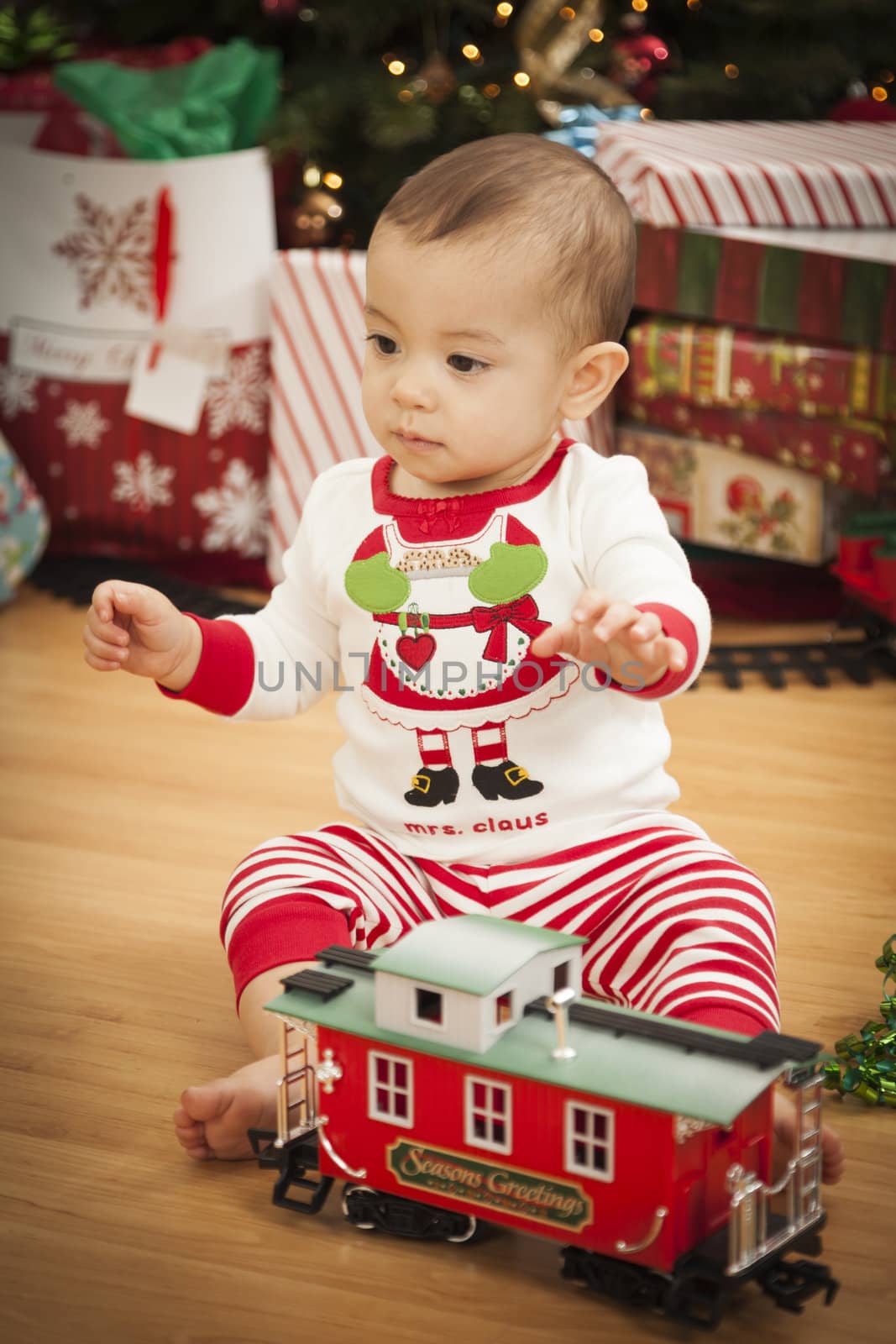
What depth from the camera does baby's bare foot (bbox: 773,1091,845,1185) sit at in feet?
2.31

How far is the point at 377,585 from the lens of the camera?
885 millimetres

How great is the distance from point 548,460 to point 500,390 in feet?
0.30

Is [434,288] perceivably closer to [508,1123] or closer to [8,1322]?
[508,1123]

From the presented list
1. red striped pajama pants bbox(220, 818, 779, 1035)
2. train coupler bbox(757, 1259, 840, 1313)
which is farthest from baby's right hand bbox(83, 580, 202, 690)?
train coupler bbox(757, 1259, 840, 1313)

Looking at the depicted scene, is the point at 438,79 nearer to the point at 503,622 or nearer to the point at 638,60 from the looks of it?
the point at 638,60

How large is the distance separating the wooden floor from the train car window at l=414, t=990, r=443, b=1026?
114mm

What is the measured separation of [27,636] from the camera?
Answer: 64.6 inches

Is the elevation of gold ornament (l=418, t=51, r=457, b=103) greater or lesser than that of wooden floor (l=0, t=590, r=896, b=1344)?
greater

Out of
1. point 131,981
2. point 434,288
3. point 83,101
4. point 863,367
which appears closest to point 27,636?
point 83,101

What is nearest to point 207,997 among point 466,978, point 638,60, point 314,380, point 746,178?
point 466,978

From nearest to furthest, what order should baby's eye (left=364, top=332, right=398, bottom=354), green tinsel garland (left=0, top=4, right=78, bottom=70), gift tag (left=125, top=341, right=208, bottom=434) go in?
baby's eye (left=364, top=332, right=398, bottom=354)
gift tag (left=125, top=341, right=208, bottom=434)
green tinsel garland (left=0, top=4, right=78, bottom=70)

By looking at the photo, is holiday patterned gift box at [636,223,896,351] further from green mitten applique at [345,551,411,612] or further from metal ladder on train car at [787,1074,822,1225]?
metal ladder on train car at [787,1074,822,1225]

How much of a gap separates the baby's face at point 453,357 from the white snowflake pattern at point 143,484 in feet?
3.07

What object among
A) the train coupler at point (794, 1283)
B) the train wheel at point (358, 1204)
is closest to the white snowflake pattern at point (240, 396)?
the train wheel at point (358, 1204)
